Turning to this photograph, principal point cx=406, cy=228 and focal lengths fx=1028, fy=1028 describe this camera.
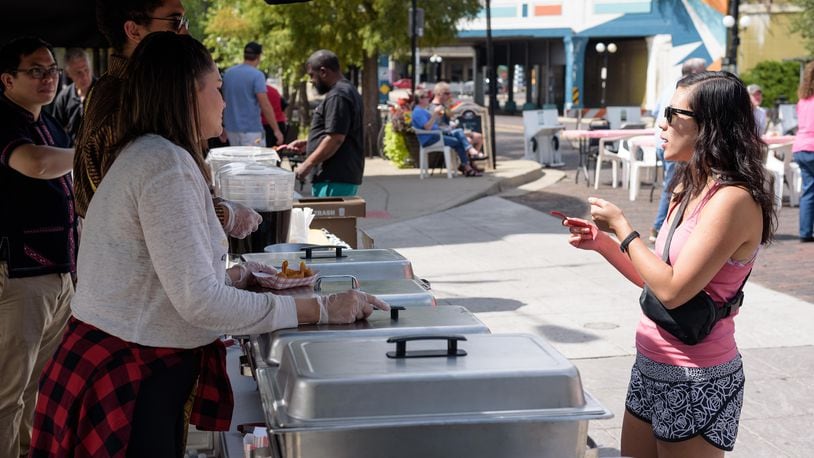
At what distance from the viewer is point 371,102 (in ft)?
66.8

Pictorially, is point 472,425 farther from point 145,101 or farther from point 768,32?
point 768,32

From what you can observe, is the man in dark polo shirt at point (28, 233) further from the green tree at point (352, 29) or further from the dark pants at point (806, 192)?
the green tree at point (352, 29)

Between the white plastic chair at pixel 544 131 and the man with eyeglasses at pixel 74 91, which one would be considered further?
the white plastic chair at pixel 544 131

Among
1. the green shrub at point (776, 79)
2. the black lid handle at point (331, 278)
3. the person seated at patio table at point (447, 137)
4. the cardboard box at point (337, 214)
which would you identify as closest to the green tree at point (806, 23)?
the green shrub at point (776, 79)

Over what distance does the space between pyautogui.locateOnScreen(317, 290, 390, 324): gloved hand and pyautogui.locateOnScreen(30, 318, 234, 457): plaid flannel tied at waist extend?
357 mm

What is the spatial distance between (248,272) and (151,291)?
2.15ft

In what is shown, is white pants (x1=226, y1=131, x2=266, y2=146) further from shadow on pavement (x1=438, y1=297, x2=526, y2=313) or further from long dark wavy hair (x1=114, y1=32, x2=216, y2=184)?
long dark wavy hair (x1=114, y1=32, x2=216, y2=184)

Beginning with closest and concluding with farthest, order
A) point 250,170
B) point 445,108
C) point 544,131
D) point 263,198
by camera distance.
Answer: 1. point 263,198
2. point 250,170
3. point 445,108
4. point 544,131

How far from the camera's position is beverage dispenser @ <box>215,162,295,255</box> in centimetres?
432

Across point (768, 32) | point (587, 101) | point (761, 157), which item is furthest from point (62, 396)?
point (587, 101)

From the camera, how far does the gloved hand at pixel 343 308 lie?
254cm

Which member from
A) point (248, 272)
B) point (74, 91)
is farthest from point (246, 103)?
point (248, 272)

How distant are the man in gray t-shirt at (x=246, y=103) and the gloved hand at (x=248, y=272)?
8.10 meters

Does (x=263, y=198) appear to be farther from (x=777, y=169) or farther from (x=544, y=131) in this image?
(x=544, y=131)
